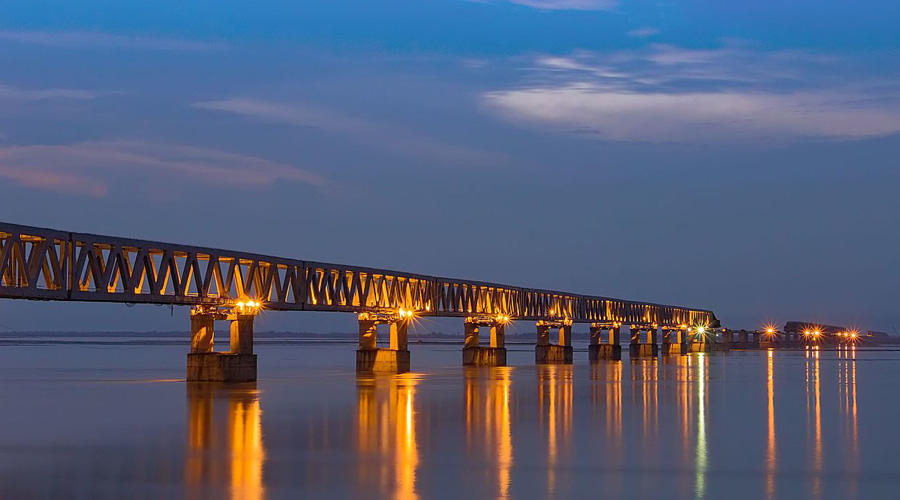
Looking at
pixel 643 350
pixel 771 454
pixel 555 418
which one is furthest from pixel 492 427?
pixel 643 350

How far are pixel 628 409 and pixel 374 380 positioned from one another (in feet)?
102

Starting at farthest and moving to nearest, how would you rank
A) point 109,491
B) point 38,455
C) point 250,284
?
point 250,284
point 38,455
point 109,491

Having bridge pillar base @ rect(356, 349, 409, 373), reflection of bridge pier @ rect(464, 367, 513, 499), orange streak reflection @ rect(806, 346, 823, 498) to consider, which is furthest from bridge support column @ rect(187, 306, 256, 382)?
orange streak reflection @ rect(806, 346, 823, 498)

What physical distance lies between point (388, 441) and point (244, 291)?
1575 inches

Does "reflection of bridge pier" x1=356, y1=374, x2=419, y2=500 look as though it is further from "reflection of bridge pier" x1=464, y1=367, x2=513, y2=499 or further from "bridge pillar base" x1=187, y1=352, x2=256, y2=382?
"bridge pillar base" x1=187, y1=352, x2=256, y2=382

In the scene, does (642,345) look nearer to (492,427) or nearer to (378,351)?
(378,351)

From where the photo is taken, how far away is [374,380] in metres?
80.0

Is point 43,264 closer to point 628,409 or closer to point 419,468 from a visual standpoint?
point 628,409

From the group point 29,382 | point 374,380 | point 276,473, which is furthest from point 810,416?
point 29,382

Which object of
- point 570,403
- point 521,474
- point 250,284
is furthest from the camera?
point 250,284

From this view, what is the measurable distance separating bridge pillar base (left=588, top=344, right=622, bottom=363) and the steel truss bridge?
18.1 metres

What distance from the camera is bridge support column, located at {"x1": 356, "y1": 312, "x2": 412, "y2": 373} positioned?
310 ft

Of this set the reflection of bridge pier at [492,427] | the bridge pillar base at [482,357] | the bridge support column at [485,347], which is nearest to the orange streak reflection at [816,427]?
the reflection of bridge pier at [492,427]

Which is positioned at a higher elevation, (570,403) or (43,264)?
(43,264)
